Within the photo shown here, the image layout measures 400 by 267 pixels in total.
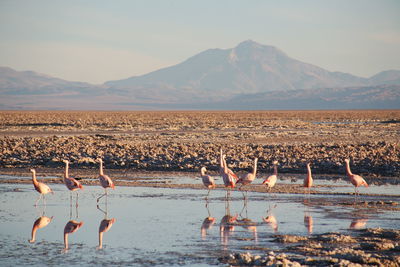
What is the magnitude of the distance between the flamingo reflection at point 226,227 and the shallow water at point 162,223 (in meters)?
0.02

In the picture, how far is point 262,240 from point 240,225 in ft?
5.01

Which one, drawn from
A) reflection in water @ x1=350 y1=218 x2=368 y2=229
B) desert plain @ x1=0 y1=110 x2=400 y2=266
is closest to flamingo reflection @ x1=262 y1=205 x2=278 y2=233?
desert plain @ x1=0 y1=110 x2=400 y2=266

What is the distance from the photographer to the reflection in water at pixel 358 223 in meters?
12.6

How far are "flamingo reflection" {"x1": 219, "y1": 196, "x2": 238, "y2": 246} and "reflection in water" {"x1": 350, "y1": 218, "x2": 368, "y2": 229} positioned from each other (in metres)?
2.33

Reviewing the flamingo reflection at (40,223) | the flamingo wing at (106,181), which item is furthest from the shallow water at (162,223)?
the flamingo wing at (106,181)

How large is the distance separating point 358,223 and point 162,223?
3.88 metres

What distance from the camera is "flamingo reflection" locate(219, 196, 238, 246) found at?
11.5 meters

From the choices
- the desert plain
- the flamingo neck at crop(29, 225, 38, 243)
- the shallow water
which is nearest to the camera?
the desert plain

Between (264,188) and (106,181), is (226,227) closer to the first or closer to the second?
(106,181)

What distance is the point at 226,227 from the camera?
12648 mm

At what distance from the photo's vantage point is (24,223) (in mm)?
12977

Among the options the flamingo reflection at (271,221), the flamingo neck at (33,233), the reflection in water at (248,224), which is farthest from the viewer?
the flamingo reflection at (271,221)

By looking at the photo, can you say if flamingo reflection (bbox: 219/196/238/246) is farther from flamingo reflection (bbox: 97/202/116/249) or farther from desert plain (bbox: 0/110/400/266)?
flamingo reflection (bbox: 97/202/116/249)

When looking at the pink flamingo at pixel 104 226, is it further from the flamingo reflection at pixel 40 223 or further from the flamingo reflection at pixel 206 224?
the flamingo reflection at pixel 206 224
